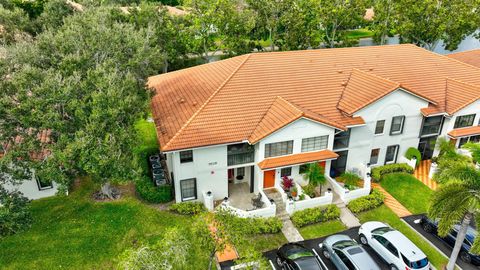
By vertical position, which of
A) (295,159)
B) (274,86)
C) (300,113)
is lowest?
(295,159)

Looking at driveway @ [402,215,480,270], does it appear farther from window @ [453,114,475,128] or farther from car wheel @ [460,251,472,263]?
window @ [453,114,475,128]

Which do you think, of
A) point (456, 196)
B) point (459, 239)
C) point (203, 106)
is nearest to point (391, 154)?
point (459, 239)

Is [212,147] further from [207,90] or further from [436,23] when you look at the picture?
[436,23]

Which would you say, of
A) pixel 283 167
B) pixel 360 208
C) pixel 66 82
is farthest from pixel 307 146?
pixel 66 82

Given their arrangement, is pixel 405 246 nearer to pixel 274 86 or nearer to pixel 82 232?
A: pixel 274 86

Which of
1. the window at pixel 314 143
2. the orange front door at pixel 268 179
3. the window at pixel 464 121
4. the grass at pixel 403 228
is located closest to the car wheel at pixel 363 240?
the grass at pixel 403 228

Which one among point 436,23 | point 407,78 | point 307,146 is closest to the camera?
point 307,146

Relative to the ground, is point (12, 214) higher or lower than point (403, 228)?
higher
